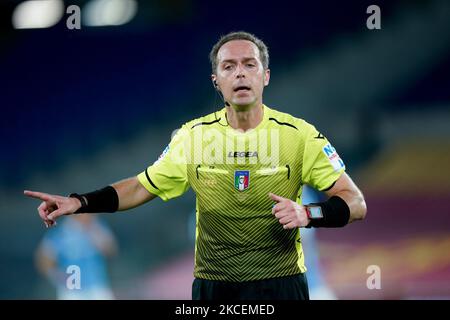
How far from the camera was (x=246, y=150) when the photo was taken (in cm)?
319

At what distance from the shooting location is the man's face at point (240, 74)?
3152 mm

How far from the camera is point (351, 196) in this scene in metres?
2.99

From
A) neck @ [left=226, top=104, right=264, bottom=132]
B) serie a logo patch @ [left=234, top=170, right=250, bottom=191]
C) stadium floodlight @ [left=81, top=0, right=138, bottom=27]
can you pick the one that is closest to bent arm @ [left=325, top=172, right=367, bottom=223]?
serie a logo patch @ [left=234, top=170, right=250, bottom=191]

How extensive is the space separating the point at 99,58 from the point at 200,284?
250cm

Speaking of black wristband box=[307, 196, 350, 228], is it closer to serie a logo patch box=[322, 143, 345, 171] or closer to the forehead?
serie a logo patch box=[322, 143, 345, 171]

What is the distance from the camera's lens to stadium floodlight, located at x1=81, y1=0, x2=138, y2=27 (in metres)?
5.02

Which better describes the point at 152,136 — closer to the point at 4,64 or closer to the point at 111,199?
the point at 4,64

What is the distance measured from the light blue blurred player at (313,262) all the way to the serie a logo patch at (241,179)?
170 centimetres

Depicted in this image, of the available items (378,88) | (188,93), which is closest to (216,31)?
(188,93)

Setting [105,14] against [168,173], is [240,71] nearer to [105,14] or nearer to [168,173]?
[168,173]

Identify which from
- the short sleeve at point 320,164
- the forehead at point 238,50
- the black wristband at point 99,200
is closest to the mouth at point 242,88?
the forehead at point 238,50

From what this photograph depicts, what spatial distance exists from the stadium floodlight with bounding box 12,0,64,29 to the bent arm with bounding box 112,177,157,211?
2.24 m

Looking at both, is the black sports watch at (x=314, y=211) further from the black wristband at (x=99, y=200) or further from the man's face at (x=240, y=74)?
the black wristband at (x=99, y=200)
